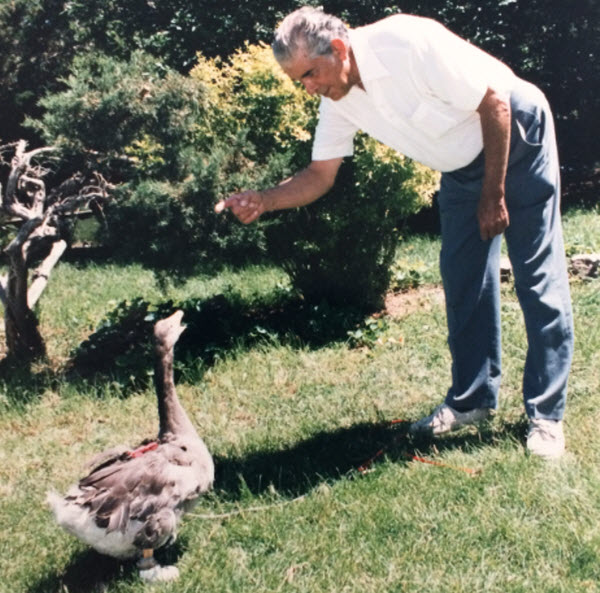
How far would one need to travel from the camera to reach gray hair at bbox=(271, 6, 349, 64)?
3199 millimetres

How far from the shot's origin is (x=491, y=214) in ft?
11.2

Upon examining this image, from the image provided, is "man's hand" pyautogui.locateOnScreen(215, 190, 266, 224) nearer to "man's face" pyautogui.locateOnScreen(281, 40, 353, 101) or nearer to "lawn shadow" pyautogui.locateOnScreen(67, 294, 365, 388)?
"man's face" pyautogui.locateOnScreen(281, 40, 353, 101)

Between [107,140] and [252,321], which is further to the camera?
[252,321]

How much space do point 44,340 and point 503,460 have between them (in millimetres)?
4268

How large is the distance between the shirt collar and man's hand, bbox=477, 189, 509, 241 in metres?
0.71

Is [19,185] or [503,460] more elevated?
[19,185]

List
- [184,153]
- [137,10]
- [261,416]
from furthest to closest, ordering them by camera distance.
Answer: [137,10] → [184,153] → [261,416]

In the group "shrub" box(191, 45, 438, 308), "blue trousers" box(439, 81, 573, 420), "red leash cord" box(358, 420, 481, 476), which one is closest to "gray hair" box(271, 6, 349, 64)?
"blue trousers" box(439, 81, 573, 420)

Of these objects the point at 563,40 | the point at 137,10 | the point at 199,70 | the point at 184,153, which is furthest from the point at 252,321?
the point at 563,40

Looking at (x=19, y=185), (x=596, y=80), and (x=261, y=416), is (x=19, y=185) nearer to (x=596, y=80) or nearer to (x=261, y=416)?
(x=261, y=416)

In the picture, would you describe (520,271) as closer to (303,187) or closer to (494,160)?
(494,160)

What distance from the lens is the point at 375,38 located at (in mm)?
3248

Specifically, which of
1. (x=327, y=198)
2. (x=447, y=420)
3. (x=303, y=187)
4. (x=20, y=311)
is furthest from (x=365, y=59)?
(x=20, y=311)

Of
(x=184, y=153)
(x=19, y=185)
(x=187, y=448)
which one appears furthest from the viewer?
(x=19, y=185)
